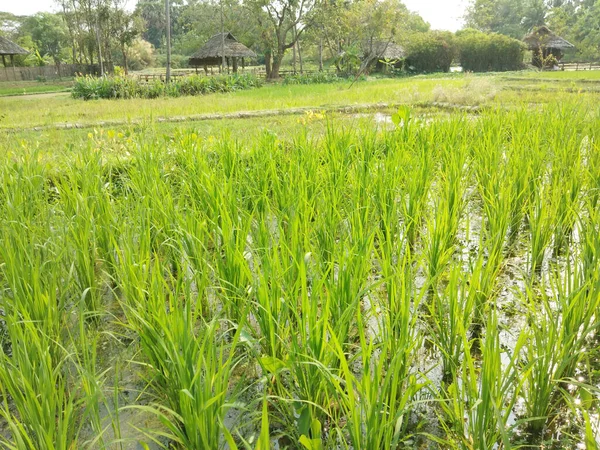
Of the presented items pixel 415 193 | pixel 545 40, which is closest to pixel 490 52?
pixel 545 40

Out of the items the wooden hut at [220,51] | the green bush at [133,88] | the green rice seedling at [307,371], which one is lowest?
the green rice seedling at [307,371]

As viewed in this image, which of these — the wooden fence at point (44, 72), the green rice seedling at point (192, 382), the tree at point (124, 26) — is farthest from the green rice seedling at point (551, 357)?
the tree at point (124, 26)

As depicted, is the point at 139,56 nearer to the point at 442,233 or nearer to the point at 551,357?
the point at 442,233

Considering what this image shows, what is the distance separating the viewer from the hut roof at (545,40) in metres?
32.0

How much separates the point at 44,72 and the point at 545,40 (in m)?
31.4

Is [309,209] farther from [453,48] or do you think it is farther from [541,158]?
[453,48]

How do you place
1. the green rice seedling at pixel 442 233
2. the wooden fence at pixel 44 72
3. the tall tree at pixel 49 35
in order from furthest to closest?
the tall tree at pixel 49 35
the wooden fence at pixel 44 72
the green rice seedling at pixel 442 233

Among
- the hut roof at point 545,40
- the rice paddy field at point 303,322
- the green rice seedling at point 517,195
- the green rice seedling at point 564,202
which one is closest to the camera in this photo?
the rice paddy field at point 303,322

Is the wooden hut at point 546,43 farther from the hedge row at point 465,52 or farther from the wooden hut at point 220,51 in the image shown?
the wooden hut at point 220,51

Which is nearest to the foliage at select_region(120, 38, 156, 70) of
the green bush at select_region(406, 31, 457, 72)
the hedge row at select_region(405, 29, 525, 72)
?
the green bush at select_region(406, 31, 457, 72)

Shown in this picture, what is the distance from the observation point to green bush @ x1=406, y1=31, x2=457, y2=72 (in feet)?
106

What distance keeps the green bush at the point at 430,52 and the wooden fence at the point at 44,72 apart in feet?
64.9

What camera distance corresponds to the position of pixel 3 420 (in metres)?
1.54

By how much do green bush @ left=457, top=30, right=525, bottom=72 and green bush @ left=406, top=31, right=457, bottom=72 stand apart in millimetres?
1009
